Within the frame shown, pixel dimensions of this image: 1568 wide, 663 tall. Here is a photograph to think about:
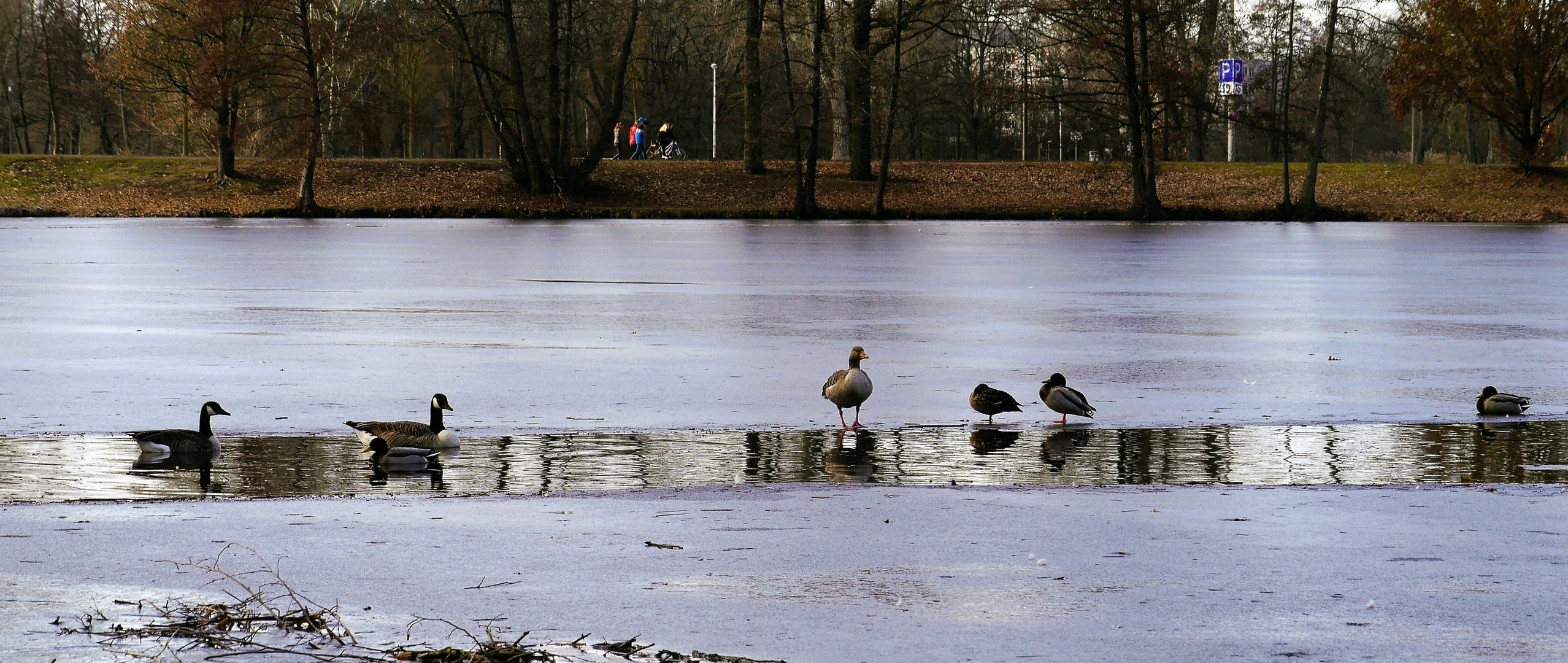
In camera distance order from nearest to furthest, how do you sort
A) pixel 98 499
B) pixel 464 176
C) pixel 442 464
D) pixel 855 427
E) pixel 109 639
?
pixel 109 639, pixel 98 499, pixel 442 464, pixel 855 427, pixel 464 176

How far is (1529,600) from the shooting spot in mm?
5078

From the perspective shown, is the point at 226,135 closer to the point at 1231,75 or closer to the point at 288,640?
the point at 1231,75

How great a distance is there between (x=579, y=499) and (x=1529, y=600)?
383 centimetres

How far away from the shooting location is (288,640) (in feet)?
15.0

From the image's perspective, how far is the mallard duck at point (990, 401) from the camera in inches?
361

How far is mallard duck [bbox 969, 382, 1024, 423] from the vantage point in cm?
916

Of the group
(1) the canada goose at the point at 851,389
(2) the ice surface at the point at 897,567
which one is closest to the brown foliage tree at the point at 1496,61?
(1) the canada goose at the point at 851,389

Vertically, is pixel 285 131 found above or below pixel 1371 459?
above

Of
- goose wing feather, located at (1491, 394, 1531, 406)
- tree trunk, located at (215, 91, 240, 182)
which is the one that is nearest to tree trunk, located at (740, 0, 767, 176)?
tree trunk, located at (215, 91, 240, 182)

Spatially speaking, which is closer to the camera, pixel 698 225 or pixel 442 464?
pixel 442 464

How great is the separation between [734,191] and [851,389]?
44657mm

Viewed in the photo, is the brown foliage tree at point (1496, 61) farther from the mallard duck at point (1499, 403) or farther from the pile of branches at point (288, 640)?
the pile of branches at point (288, 640)

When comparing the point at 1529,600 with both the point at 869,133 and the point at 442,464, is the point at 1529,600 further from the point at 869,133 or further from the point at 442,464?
the point at 869,133

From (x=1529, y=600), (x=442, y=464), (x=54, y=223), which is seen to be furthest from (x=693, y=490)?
(x=54, y=223)
